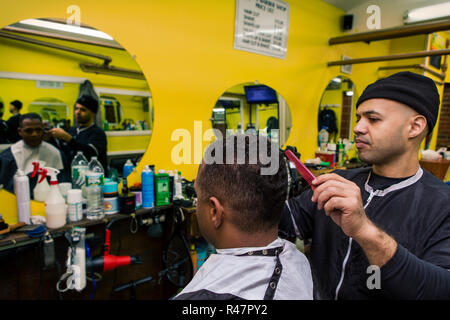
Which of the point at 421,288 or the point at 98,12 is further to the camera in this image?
the point at 98,12

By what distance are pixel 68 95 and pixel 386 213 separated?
1935 millimetres

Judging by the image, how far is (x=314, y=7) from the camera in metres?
3.20

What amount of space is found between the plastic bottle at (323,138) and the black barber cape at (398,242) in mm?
2378

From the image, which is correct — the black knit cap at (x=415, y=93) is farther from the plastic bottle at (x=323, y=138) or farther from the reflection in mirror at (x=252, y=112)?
the plastic bottle at (x=323, y=138)

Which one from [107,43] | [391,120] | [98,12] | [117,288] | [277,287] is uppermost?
[98,12]

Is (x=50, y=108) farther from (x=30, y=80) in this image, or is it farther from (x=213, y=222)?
(x=213, y=222)

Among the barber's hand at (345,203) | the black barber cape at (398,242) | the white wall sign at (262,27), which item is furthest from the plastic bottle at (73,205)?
the white wall sign at (262,27)

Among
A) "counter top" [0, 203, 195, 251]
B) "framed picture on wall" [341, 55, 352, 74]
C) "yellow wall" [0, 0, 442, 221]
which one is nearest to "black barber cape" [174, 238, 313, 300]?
"counter top" [0, 203, 195, 251]

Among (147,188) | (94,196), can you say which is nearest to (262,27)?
(147,188)

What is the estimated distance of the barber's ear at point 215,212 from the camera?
2.97 ft

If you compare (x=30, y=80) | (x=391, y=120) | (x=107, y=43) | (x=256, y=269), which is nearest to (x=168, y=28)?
(x=107, y=43)

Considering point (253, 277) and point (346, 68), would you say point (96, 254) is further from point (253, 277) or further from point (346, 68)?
point (346, 68)

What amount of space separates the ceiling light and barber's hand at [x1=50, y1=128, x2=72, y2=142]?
12.8 ft

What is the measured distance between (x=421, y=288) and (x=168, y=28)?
2.13 meters
